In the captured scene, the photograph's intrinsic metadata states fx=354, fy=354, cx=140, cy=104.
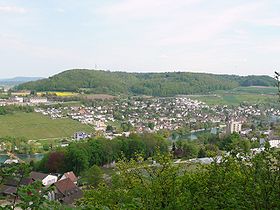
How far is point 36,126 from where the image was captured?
5572cm

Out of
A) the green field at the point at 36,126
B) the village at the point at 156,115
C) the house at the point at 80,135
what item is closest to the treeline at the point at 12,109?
the green field at the point at 36,126

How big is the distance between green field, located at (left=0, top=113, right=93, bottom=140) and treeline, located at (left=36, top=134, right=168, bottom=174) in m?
19.3

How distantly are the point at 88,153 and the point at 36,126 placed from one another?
2611 centimetres

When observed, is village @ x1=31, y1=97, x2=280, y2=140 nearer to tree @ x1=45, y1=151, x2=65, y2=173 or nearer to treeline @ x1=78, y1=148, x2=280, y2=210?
tree @ x1=45, y1=151, x2=65, y2=173

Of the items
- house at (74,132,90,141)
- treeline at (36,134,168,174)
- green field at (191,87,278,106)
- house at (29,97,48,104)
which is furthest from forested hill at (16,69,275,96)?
treeline at (36,134,168,174)

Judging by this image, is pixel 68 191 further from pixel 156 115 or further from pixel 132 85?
pixel 132 85

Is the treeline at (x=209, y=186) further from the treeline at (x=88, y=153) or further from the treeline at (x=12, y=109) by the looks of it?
the treeline at (x=12, y=109)

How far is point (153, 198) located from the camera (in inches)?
221

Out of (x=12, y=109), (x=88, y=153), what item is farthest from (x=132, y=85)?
(x=88, y=153)

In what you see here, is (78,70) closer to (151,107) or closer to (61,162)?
(151,107)

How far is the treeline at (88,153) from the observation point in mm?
30734

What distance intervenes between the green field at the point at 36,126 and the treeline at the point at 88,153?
19.3 m

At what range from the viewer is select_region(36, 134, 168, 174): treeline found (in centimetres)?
3073

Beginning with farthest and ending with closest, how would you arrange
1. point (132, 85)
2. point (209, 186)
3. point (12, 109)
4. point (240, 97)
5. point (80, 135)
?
point (132, 85) < point (240, 97) < point (12, 109) < point (80, 135) < point (209, 186)
